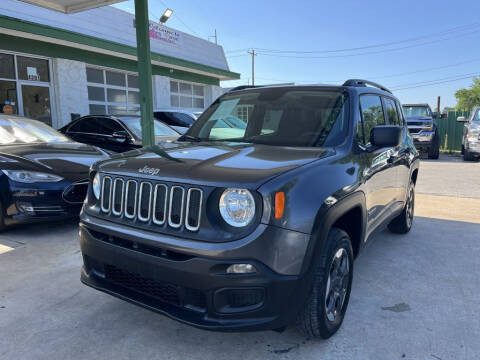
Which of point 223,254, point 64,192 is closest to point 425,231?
point 223,254

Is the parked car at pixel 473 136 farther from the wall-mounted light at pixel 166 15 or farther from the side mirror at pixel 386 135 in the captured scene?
the wall-mounted light at pixel 166 15

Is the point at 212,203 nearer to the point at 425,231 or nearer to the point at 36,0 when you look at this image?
the point at 425,231

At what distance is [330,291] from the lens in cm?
245

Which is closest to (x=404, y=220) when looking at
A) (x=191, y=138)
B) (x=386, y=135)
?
(x=386, y=135)

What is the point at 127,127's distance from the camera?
290 inches

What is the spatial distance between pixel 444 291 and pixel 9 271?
391 centimetres

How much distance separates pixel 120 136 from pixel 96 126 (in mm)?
1161

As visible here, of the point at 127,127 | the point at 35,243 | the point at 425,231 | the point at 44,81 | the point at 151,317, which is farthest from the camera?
the point at 44,81

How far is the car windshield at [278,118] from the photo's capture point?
9.59ft

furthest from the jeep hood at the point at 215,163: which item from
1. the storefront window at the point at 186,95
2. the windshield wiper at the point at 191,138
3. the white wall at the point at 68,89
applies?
the storefront window at the point at 186,95

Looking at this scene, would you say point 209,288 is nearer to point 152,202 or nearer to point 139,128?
point 152,202

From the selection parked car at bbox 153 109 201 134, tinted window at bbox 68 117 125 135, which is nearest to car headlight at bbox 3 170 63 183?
tinted window at bbox 68 117 125 135

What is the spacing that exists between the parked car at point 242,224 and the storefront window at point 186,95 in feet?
51.0

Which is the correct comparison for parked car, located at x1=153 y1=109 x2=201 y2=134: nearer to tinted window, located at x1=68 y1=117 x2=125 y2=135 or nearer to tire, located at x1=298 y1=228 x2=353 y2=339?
tinted window, located at x1=68 y1=117 x2=125 y2=135
